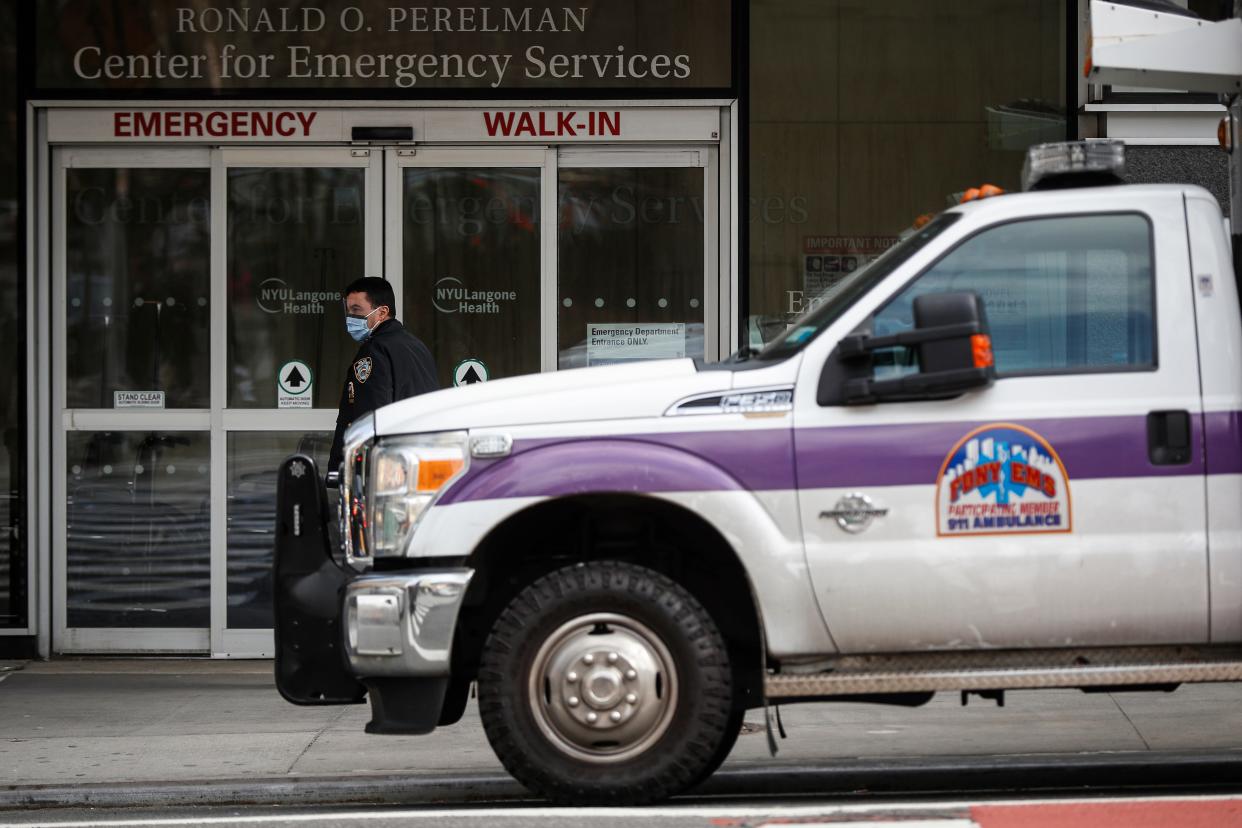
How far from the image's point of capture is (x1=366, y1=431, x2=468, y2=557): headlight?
19.5ft

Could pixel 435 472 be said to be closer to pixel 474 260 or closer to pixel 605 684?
pixel 605 684

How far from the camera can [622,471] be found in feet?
19.2

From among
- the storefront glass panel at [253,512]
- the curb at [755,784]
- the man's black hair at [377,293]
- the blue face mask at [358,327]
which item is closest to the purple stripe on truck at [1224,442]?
the curb at [755,784]

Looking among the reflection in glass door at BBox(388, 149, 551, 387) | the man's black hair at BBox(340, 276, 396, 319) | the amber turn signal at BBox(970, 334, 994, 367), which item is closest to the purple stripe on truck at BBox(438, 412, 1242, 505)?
the amber turn signal at BBox(970, 334, 994, 367)

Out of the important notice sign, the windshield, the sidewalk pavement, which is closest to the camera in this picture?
the windshield

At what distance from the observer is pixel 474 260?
428 inches

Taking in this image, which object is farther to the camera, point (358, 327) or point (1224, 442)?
point (358, 327)

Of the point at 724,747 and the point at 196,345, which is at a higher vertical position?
the point at 196,345

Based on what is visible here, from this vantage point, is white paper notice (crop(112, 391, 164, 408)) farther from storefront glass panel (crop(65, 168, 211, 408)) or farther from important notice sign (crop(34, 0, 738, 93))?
important notice sign (crop(34, 0, 738, 93))

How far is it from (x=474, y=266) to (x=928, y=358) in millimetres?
5488

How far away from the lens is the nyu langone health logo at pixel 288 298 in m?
10.9

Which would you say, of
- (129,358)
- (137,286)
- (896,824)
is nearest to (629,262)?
(137,286)

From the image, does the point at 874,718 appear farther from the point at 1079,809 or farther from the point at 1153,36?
the point at 1153,36

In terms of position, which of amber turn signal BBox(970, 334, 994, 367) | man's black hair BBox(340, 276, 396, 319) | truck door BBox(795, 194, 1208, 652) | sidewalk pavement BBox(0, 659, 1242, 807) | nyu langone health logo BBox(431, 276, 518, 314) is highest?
nyu langone health logo BBox(431, 276, 518, 314)
